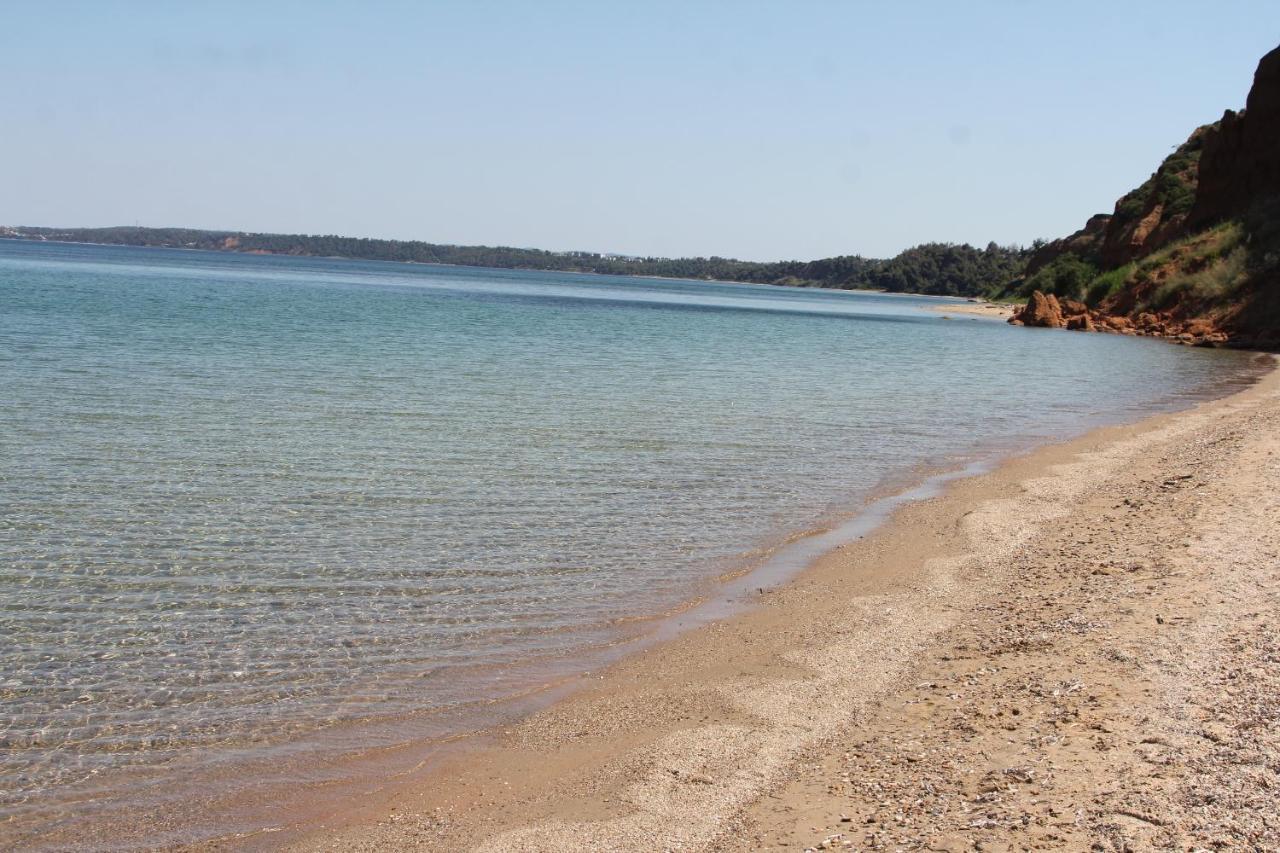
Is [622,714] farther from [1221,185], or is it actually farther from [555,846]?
[1221,185]

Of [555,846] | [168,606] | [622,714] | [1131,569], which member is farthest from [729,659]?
[168,606]

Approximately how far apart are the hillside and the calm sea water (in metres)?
18.3

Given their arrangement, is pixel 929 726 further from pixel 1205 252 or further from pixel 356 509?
pixel 1205 252

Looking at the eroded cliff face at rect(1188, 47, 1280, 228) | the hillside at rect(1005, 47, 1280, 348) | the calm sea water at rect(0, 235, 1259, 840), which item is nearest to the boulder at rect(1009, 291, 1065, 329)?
the hillside at rect(1005, 47, 1280, 348)

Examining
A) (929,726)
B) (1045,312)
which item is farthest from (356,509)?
Result: (1045,312)

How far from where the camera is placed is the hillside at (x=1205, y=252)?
45.9 m

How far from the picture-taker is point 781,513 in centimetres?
1247

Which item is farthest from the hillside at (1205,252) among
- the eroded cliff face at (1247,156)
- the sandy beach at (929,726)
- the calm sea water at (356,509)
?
the sandy beach at (929,726)

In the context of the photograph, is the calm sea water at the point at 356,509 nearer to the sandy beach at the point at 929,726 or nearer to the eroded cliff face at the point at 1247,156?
the sandy beach at the point at 929,726

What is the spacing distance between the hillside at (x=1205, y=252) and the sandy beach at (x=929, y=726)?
38.8 m

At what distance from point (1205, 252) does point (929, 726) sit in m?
52.2

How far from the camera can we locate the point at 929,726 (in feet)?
19.7

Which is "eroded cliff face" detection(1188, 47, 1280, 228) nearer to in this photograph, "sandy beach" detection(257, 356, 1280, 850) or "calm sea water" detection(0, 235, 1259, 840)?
"calm sea water" detection(0, 235, 1259, 840)

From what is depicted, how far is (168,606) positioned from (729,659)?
14.0ft
